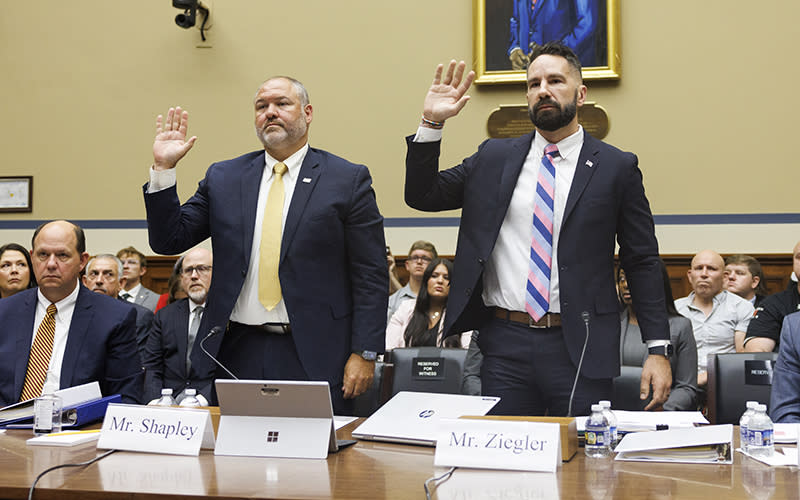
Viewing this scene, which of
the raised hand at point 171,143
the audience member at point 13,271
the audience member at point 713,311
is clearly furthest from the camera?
the audience member at point 13,271

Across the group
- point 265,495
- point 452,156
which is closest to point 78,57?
point 452,156

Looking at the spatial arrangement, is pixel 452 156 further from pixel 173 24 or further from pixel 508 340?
pixel 508 340

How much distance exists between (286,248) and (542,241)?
0.79 meters

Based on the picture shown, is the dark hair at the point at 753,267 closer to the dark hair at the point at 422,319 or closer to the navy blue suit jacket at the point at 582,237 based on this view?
the dark hair at the point at 422,319

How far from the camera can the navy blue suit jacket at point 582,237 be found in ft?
7.86

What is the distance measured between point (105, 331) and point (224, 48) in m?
4.92

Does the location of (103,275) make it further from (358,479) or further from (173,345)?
(358,479)

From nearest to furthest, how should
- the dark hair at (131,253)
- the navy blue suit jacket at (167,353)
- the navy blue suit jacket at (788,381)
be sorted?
the navy blue suit jacket at (788,381) < the navy blue suit jacket at (167,353) < the dark hair at (131,253)

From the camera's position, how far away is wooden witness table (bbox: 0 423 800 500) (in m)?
1.39

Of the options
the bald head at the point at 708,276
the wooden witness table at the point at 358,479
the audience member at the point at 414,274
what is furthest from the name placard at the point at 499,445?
the audience member at the point at 414,274

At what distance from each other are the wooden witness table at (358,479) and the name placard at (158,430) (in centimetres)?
3

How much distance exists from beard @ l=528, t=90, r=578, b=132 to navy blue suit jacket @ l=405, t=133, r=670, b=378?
0.39 ft

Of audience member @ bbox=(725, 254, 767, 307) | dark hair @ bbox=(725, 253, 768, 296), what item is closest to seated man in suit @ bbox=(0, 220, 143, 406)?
audience member @ bbox=(725, 254, 767, 307)

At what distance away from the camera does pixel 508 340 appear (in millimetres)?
2393
